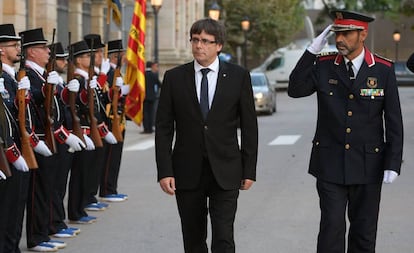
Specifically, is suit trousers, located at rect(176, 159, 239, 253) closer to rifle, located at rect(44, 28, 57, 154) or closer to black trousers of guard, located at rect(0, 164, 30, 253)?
black trousers of guard, located at rect(0, 164, 30, 253)

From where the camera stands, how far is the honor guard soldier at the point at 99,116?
40.1 feet

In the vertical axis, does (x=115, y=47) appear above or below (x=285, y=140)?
above

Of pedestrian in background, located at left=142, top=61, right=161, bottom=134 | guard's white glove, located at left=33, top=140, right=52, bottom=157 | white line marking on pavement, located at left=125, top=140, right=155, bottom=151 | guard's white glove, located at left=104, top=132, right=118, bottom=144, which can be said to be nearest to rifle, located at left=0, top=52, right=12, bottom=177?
guard's white glove, located at left=33, top=140, right=52, bottom=157

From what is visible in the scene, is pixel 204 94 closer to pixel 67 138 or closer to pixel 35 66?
pixel 35 66

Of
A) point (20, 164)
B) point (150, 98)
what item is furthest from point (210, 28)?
point (150, 98)

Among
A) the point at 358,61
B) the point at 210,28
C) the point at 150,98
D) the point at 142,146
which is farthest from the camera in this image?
the point at 150,98

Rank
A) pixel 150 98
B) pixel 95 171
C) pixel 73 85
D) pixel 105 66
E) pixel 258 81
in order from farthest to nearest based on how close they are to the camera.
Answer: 1. pixel 258 81
2. pixel 150 98
3. pixel 105 66
4. pixel 95 171
5. pixel 73 85

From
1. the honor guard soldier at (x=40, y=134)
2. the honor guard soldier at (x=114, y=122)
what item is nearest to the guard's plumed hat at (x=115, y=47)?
the honor guard soldier at (x=114, y=122)

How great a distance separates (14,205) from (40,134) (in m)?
1.22

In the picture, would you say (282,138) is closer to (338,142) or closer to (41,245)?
(41,245)

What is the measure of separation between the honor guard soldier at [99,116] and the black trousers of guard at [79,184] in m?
0.13

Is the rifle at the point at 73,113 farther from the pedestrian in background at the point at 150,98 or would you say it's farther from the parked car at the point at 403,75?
the parked car at the point at 403,75

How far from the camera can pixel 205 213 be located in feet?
24.9

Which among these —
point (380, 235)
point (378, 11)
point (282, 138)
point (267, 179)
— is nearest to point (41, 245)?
→ point (380, 235)
